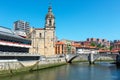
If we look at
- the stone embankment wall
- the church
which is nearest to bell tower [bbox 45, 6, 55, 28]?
the church

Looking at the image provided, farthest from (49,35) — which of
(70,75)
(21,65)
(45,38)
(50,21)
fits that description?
(70,75)

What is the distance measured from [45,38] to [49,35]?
171cm

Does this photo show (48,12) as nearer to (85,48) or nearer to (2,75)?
(2,75)

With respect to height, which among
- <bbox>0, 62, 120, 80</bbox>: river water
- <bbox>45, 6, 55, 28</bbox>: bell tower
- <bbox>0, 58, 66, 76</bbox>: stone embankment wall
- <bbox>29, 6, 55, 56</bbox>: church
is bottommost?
<bbox>0, 62, 120, 80</bbox>: river water

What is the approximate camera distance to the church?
9144 cm

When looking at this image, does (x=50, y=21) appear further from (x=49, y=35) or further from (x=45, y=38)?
(x=45, y=38)

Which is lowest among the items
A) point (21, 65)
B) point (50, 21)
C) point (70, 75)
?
point (70, 75)

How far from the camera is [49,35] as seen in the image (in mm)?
92062

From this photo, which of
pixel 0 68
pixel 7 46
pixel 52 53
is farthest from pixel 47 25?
pixel 0 68

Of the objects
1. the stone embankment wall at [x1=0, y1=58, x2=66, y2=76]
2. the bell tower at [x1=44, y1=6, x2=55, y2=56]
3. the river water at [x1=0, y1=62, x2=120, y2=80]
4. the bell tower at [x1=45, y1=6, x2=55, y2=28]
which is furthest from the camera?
the bell tower at [x1=45, y1=6, x2=55, y2=28]

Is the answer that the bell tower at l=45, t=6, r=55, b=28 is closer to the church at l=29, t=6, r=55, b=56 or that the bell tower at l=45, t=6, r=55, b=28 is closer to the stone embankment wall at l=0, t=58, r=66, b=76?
the church at l=29, t=6, r=55, b=56

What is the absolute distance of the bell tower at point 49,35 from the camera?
300 feet

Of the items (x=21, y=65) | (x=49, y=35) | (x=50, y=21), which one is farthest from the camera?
(x=50, y=21)

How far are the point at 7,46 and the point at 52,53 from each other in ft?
104
